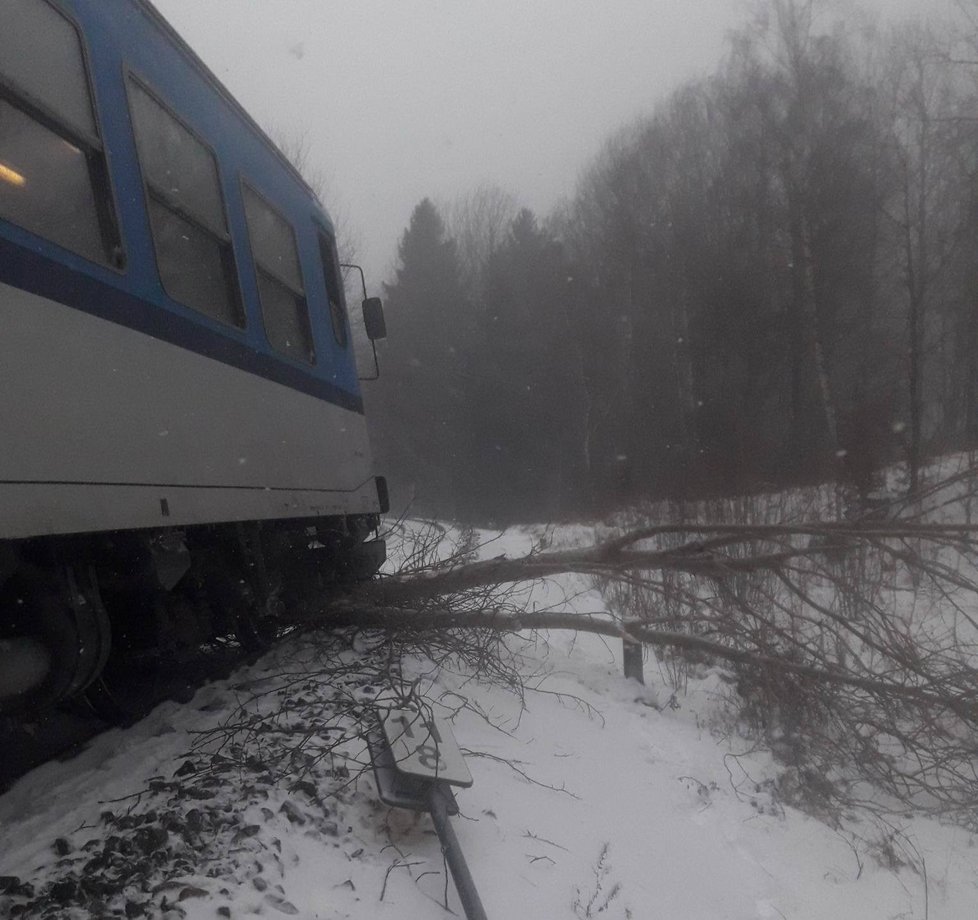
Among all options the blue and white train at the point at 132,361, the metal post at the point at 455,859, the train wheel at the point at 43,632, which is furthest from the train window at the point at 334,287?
the metal post at the point at 455,859

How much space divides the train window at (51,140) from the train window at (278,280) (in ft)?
4.76

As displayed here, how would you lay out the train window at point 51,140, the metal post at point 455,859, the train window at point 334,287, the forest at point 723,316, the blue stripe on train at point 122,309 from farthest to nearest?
the forest at point 723,316 < the train window at point 334,287 < the metal post at point 455,859 < the train window at point 51,140 < the blue stripe on train at point 122,309

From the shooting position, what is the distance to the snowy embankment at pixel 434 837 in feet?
8.77

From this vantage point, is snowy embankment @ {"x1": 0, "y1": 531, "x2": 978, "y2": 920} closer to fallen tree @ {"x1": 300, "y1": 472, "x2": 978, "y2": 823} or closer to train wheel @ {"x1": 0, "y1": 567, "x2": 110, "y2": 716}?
fallen tree @ {"x1": 300, "y1": 472, "x2": 978, "y2": 823}

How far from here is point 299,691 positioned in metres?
4.38

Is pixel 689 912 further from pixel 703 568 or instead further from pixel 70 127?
pixel 70 127

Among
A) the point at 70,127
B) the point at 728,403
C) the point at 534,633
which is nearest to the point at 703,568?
the point at 534,633

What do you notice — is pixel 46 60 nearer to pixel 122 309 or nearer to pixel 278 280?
pixel 122 309

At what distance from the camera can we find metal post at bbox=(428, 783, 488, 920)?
264 centimetres

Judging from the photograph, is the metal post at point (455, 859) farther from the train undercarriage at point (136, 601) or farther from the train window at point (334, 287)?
the train window at point (334, 287)

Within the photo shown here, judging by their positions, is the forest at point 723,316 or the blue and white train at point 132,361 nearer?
the blue and white train at point 132,361

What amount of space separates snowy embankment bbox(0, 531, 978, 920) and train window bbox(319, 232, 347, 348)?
2.30m

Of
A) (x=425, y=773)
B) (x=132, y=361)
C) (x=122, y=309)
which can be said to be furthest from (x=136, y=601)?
(x=425, y=773)

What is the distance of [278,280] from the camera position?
4.85 metres
